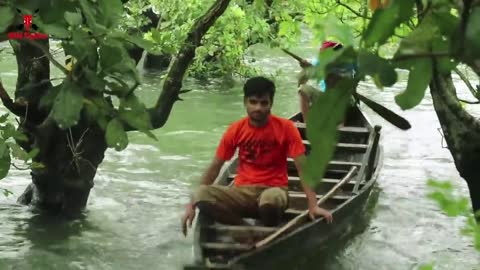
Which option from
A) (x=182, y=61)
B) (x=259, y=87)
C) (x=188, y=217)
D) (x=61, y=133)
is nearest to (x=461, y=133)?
(x=259, y=87)

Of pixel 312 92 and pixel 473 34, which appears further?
pixel 312 92

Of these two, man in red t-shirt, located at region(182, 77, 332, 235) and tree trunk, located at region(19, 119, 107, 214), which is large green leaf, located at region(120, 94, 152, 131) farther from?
tree trunk, located at region(19, 119, 107, 214)

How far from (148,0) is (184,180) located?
8.07 ft

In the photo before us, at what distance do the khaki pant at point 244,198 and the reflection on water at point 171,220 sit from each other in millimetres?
851

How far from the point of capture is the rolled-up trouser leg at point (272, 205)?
18.3ft

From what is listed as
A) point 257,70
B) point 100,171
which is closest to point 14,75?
point 257,70

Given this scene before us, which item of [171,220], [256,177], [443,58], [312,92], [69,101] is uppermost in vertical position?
[443,58]

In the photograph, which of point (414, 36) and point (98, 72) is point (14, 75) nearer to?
point (98, 72)

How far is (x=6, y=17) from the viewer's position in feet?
7.16

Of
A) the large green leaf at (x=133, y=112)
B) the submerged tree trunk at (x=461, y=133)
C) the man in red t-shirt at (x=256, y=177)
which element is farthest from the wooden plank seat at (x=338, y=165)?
the large green leaf at (x=133, y=112)

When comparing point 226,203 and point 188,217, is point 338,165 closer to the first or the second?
point 226,203

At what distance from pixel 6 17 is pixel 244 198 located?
3694 mm

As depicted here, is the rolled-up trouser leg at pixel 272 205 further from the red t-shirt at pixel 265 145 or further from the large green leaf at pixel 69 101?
the large green leaf at pixel 69 101

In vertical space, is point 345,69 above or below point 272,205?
above
